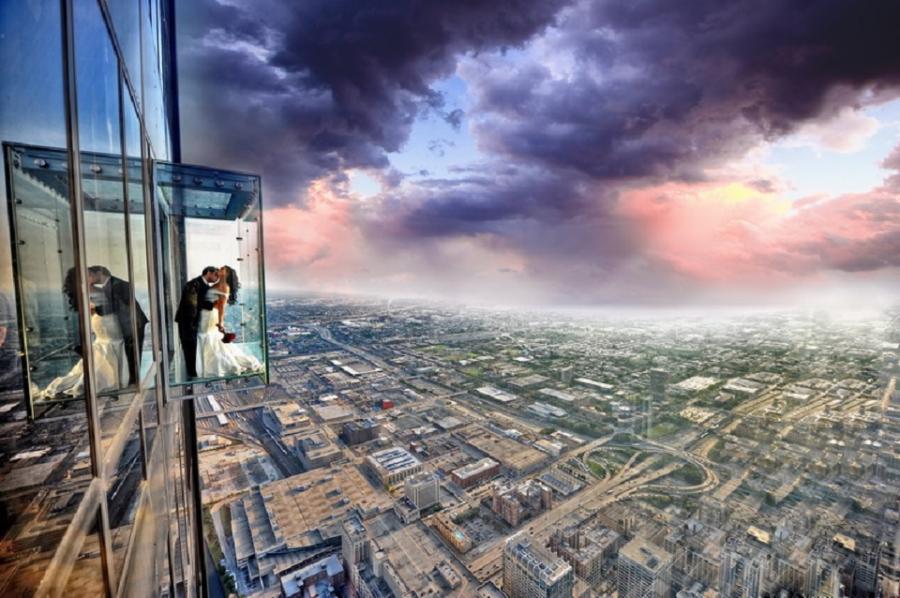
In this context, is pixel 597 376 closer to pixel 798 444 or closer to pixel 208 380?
pixel 798 444

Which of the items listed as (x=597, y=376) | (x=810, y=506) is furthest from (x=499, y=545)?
(x=597, y=376)

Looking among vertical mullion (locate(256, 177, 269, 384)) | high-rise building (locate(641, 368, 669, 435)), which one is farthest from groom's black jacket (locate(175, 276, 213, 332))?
high-rise building (locate(641, 368, 669, 435))

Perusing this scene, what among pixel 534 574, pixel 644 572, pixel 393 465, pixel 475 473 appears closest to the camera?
pixel 534 574

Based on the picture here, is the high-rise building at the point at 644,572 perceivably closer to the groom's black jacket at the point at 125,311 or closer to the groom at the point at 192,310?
the groom at the point at 192,310

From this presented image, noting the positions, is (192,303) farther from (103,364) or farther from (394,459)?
(394,459)

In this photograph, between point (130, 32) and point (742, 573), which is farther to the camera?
point (742, 573)

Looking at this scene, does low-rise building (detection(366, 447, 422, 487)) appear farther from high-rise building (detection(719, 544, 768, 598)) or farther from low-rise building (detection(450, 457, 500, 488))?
high-rise building (detection(719, 544, 768, 598))

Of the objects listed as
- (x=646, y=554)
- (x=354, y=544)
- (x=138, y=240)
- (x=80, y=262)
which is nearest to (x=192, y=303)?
(x=138, y=240)
